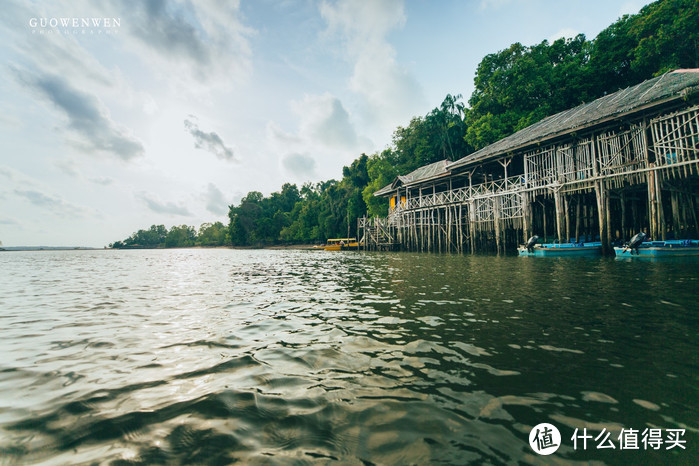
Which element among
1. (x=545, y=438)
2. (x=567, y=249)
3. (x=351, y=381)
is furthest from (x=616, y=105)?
(x=351, y=381)

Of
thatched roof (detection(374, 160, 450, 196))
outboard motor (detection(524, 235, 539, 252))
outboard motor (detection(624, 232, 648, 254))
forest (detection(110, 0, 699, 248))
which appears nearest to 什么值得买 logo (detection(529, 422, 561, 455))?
outboard motor (detection(624, 232, 648, 254))

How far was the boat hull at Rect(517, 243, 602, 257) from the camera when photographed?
16328 millimetres

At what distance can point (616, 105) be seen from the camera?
624 inches

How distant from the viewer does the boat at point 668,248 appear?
41.4 ft

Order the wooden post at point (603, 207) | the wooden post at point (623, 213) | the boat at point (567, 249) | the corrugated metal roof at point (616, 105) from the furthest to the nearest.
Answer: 1. the wooden post at point (623, 213)
2. the boat at point (567, 249)
3. the wooden post at point (603, 207)
4. the corrugated metal roof at point (616, 105)

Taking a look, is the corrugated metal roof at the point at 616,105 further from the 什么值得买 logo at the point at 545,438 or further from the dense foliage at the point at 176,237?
the dense foliage at the point at 176,237

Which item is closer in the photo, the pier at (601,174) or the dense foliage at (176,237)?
the pier at (601,174)

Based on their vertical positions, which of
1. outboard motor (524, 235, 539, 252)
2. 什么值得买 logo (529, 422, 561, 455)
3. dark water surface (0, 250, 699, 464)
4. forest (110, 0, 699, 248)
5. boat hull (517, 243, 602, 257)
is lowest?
什么值得买 logo (529, 422, 561, 455)

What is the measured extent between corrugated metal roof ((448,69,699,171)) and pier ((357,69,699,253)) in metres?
0.06

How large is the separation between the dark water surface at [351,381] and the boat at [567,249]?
37.6ft

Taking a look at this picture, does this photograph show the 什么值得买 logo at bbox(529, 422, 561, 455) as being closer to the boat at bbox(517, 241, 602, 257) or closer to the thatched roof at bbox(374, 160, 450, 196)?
the boat at bbox(517, 241, 602, 257)

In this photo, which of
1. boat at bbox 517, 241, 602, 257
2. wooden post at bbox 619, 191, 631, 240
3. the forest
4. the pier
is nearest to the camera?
the pier

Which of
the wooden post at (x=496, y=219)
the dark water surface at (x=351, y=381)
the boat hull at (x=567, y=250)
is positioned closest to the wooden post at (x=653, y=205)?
the boat hull at (x=567, y=250)

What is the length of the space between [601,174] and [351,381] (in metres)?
19.2
